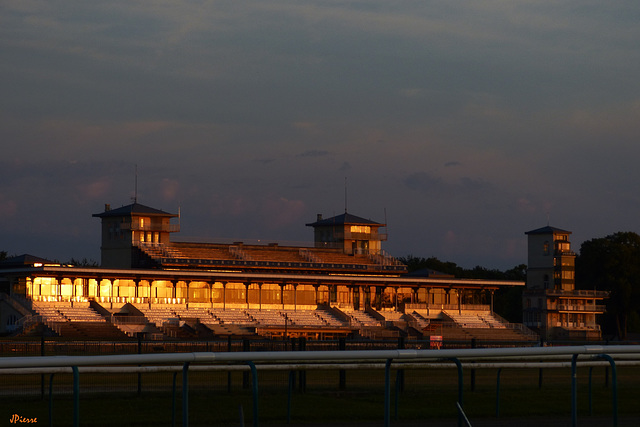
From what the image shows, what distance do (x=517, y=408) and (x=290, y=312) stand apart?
8692 centimetres

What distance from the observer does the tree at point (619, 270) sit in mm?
133625

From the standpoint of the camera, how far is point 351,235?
12675 centimetres

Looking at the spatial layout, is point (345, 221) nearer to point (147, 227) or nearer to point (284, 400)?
point (147, 227)

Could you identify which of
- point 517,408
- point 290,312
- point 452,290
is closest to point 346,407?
→ point 517,408

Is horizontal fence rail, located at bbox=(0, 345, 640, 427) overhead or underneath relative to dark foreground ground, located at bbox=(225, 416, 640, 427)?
overhead

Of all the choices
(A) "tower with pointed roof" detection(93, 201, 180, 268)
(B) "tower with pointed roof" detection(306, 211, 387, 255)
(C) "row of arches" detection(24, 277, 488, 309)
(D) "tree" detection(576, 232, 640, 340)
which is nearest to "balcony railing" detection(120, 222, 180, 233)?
Answer: (A) "tower with pointed roof" detection(93, 201, 180, 268)

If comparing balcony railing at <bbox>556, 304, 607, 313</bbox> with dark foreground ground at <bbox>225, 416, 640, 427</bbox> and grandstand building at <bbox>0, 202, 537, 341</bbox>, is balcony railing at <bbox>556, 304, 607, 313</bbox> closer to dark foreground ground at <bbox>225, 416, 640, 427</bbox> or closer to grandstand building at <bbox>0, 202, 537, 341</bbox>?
grandstand building at <bbox>0, 202, 537, 341</bbox>

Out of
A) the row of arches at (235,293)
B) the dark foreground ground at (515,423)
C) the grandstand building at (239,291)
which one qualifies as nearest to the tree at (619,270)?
the grandstand building at (239,291)

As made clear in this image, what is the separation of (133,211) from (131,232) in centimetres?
200

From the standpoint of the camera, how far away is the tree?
133625mm

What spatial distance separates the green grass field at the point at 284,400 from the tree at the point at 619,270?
357 feet

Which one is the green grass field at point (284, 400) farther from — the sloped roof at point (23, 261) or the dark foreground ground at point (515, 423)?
the sloped roof at point (23, 261)

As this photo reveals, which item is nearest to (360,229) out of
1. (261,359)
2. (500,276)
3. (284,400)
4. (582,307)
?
(582,307)

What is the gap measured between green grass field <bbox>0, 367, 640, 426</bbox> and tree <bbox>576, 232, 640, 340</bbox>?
108678 mm
